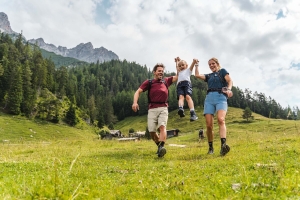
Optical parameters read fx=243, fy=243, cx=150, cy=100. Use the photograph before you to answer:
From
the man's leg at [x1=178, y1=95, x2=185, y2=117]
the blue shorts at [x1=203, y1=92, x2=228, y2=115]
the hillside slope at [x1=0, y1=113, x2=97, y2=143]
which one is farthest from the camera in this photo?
the hillside slope at [x1=0, y1=113, x2=97, y2=143]

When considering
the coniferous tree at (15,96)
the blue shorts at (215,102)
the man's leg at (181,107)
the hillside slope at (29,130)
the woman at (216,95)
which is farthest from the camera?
the coniferous tree at (15,96)

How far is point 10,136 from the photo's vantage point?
7300cm

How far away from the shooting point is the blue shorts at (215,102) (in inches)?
349

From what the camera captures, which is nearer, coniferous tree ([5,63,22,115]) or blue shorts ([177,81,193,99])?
blue shorts ([177,81,193,99])

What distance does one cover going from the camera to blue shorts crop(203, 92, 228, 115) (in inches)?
349

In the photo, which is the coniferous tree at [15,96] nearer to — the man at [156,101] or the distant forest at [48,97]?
the distant forest at [48,97]

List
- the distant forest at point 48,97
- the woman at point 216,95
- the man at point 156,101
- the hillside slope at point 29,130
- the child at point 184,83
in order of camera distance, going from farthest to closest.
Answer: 1. the distant forest at point 48,97
2. the hillside slope at point 29,130
3. the child at point 184,83
4. the man at point 156,101
5. the woman at point 216,95

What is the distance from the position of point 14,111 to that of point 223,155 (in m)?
100

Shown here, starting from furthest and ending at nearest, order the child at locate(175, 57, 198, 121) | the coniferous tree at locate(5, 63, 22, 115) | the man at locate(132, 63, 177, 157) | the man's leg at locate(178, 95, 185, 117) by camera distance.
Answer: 1. the coniferous tree at locate(5, 63, 22, 115)
2. the child at locate(175, 57, 198, 121)
3. the man's leg at locate(178, 95, 185, 117)
4. the man at locate(132, 63, 177, 157)

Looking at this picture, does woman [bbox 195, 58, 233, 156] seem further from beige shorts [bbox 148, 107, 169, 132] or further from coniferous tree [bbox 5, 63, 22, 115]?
coniferous tree [bbox 5, 63, 22, 115]

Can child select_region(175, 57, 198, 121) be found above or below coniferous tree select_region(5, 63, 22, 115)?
below

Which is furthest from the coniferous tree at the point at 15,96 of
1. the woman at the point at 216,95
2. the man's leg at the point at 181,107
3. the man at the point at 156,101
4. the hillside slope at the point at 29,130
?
the woman at the point at 216,95

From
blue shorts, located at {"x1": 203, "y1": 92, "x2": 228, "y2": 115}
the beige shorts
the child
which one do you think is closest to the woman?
blue shorts, located at {"x1": 203, "y1": 92, "x2": 228, "y2": 115}

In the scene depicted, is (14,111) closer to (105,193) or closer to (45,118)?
(45,118)
